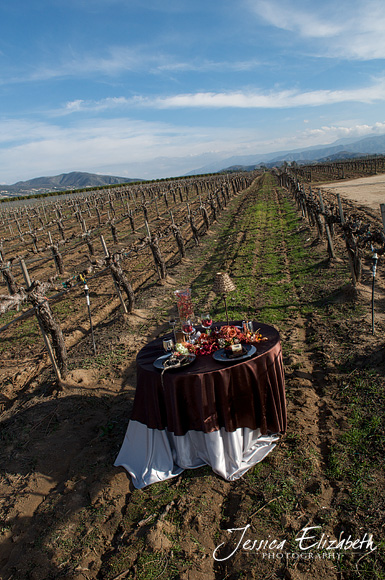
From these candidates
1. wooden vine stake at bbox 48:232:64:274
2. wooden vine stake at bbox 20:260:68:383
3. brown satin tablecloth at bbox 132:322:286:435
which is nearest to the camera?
brown satin tablecloth at bbox 132:322:286:435

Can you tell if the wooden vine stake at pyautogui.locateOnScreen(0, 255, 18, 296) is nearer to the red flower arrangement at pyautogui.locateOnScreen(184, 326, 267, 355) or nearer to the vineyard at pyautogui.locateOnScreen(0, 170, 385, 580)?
the vineyard at pyautogui.locateOnScreen(0, 170, 385, 580)

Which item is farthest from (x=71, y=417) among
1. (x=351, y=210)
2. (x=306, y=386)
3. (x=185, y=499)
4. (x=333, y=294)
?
(x=351, y=210)

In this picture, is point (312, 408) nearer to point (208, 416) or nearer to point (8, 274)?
point (208, 416)

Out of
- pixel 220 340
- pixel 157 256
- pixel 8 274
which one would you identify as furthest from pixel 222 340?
pixel 8 274

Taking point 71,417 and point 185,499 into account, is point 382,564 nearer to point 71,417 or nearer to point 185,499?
point 185,499

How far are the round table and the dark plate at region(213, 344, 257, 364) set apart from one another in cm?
4

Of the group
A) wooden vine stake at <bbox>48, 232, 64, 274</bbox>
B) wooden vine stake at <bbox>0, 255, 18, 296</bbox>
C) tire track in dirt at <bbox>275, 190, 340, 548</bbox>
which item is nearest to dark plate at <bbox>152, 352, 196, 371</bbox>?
tire track in dirt at <bbox>275, 190, 340, 548</bbox>

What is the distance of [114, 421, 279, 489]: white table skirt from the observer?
14.1ft

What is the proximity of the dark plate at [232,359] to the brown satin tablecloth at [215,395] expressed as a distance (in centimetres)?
4

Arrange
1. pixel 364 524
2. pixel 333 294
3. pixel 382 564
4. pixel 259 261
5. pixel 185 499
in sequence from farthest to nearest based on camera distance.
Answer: pixel 259 261
pixel 333 294
pixel 185 499
pixel 364 524
pixel 382 564

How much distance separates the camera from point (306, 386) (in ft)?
18.9

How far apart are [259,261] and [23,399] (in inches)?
379

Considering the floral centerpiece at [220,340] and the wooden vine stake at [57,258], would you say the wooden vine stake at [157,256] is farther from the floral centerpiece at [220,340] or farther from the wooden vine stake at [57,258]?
the floral centerpiece at [220,340]

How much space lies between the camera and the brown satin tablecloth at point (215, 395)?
421 cm
